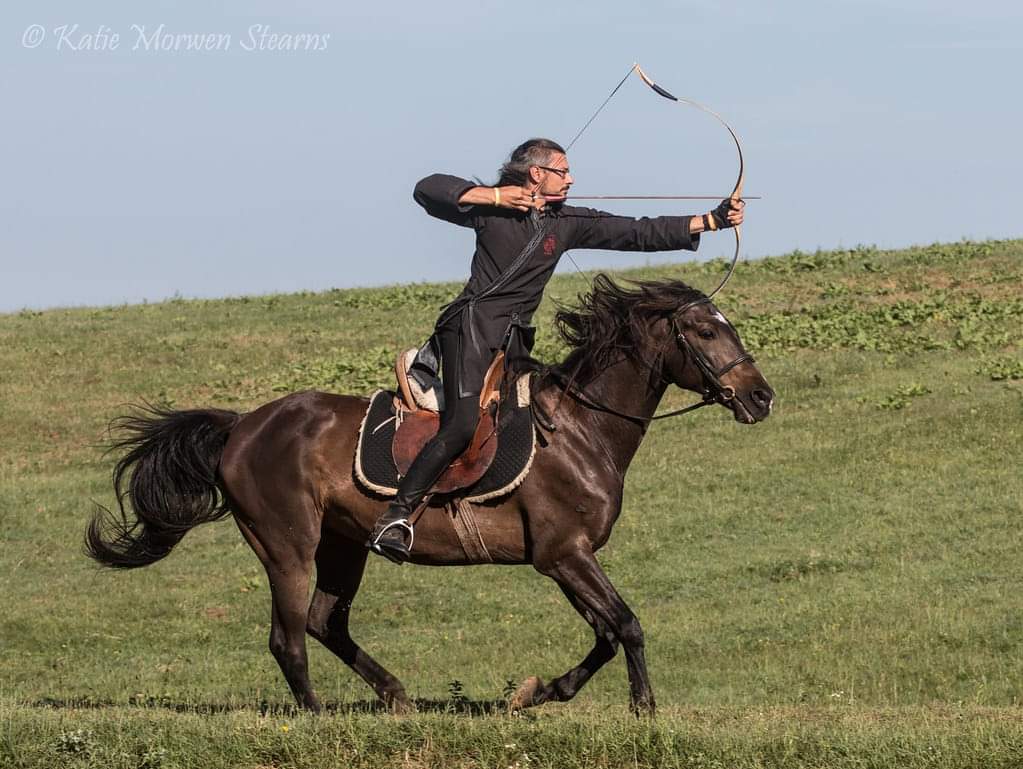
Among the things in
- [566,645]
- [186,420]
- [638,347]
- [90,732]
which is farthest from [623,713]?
[566,645]

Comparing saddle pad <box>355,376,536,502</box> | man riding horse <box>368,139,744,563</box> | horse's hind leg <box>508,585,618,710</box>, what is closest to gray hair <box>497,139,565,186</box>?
man riding horse <box>368,139,744,563</box>

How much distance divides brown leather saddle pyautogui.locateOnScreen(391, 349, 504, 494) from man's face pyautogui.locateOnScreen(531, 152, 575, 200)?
3.62ft

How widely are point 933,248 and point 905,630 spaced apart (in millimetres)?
24725

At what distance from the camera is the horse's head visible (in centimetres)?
975

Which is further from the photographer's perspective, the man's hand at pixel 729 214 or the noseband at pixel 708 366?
the man's hand at pixel 729 214

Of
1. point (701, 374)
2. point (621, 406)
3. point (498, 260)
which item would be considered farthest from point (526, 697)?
point (498, 260)

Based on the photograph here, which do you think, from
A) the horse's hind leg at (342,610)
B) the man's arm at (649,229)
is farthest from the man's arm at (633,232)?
the horse's hind leg at (342,610)

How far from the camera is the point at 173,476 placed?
37.3ft

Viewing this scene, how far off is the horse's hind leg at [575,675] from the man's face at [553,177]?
8.39 feet

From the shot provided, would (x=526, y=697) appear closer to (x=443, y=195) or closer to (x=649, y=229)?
(x=649, y=229)

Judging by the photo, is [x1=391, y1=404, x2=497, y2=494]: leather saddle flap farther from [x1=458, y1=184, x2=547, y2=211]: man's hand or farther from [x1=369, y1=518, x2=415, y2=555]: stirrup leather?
[x1=458, y1=184, x2=547, y2=211]: man's hand

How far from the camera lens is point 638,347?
33.3 ft

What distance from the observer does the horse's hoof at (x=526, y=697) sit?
9.91m

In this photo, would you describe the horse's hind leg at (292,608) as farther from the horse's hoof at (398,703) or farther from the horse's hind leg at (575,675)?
the horse's hind leg at (575,675)
